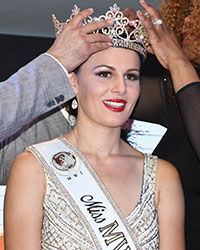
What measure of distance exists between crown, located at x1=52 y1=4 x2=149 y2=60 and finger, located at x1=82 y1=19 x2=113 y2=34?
52 mm

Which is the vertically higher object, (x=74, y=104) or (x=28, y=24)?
(x=74, y=104)

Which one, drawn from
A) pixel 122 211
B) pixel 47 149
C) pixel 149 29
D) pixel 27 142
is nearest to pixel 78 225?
pixel 122 211

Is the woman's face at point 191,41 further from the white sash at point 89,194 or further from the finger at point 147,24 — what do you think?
the white sash at point 89,194

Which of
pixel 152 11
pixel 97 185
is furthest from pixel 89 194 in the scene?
pixel 152 11


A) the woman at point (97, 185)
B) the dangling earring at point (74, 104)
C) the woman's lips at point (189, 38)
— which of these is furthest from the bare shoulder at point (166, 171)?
the woman's lips at point (189, 38)

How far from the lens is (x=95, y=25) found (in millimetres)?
1757

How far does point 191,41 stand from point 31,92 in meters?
0.78

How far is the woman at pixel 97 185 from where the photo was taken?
5.98ft

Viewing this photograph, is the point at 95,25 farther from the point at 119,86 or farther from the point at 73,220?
the point at 73,220

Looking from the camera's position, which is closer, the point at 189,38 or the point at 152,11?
the point at 152,11

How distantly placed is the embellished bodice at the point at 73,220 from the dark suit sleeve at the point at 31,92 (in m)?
0.33

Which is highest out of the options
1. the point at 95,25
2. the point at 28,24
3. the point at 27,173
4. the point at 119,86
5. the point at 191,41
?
the point at 95,25

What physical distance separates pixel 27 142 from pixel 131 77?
1.56 feet

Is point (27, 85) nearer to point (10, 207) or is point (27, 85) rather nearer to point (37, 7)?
point (10, 207)
